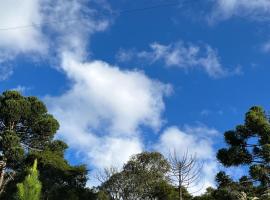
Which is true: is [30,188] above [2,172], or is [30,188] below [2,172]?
below

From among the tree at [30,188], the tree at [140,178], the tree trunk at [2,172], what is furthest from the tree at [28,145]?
the tree at [30,188]

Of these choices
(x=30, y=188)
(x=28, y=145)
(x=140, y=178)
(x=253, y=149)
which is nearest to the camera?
(x=30, y=188)

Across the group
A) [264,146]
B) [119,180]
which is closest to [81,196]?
[119,180]

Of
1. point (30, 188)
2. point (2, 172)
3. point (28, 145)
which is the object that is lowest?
point (30, 188)

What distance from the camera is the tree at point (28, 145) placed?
1041 inches

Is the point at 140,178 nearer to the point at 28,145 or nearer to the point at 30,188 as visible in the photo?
the point at 28,145

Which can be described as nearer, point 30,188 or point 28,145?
point 30,188

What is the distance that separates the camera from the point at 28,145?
28.2m

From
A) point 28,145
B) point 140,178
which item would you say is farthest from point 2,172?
point 140,178

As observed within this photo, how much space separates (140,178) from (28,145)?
10908 millimetres

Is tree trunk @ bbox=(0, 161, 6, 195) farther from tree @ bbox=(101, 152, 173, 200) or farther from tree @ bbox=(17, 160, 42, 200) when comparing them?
tree @ bbox=(17, 160, 42, 200)

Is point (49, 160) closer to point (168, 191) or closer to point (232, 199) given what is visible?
point (168, 191)

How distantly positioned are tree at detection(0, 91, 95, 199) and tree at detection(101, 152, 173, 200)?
5751 millimetres

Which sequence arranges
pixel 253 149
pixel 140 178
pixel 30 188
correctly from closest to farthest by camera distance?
pixel 30 188
pixel 253 149
pixel 140 178
